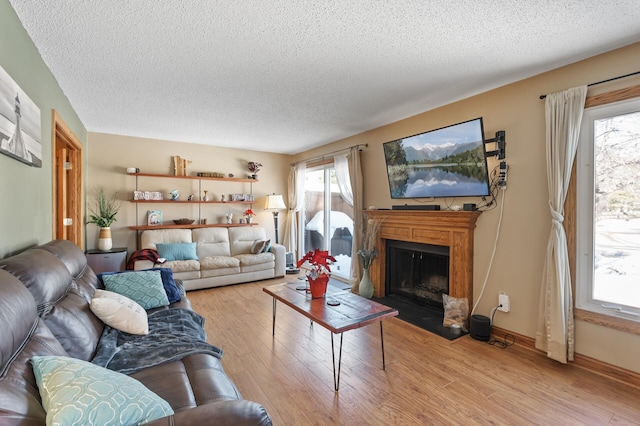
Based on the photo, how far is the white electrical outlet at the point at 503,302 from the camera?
2.80m

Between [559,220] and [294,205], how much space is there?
4584 mm

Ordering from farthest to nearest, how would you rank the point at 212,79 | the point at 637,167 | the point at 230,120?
the point at 230,120 → the point at 212,79 → the point at 637,167

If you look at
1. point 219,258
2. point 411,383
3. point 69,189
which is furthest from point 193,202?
point 411,383

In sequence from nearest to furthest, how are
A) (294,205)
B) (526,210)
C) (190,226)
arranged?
(526,210) → (190,226) → (294,205)

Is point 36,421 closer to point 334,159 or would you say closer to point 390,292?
point 390,292

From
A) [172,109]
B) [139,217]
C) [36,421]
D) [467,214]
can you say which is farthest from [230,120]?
[36,421]

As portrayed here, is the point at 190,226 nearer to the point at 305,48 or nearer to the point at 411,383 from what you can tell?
the point at 305,48

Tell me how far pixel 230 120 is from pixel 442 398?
3.82 meters

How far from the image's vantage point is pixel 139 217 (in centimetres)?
500

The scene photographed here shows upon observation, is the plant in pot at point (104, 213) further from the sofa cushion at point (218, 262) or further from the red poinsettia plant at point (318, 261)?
the red poinsettia plant at point (318, 261)

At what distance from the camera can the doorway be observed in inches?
138

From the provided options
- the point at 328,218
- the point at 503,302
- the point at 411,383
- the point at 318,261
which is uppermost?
the point at 328,218

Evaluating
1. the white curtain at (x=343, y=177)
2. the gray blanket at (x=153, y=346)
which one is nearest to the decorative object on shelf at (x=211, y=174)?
the white curtain at (x=343, y=177)

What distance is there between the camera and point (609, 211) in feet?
7.41
